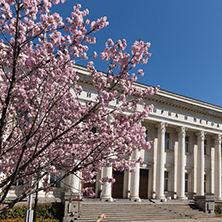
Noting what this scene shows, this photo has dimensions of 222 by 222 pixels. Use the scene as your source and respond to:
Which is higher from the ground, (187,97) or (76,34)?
(187,97)

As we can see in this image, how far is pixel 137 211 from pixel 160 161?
24.6 ft

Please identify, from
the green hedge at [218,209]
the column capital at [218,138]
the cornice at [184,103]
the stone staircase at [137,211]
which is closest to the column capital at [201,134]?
the cornice at [184,103]

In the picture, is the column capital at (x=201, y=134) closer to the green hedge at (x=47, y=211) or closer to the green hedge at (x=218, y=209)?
the green hedge at (x=218, y=209)

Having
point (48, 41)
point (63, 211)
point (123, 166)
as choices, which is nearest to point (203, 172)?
point (63, 211)

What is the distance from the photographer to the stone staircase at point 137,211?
2292 centimetres

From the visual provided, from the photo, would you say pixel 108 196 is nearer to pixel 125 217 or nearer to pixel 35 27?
pixel 125 217

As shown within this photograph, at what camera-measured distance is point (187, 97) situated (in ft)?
114

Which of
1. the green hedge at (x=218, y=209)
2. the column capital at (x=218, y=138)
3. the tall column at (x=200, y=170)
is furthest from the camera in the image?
the column capital at (x=218, y=138)

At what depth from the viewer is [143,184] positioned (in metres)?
32.6

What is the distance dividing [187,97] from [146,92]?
25.6 metres

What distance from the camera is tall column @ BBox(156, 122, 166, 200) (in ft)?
102

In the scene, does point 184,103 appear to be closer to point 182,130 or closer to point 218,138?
point 182,130

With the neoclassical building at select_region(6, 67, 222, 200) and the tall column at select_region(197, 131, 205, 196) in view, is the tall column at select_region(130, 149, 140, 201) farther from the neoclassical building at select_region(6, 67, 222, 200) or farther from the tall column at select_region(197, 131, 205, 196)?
the tall column at select_region(197, 131, 205, 196)

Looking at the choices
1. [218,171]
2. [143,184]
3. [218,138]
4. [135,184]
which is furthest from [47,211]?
[218,138]
